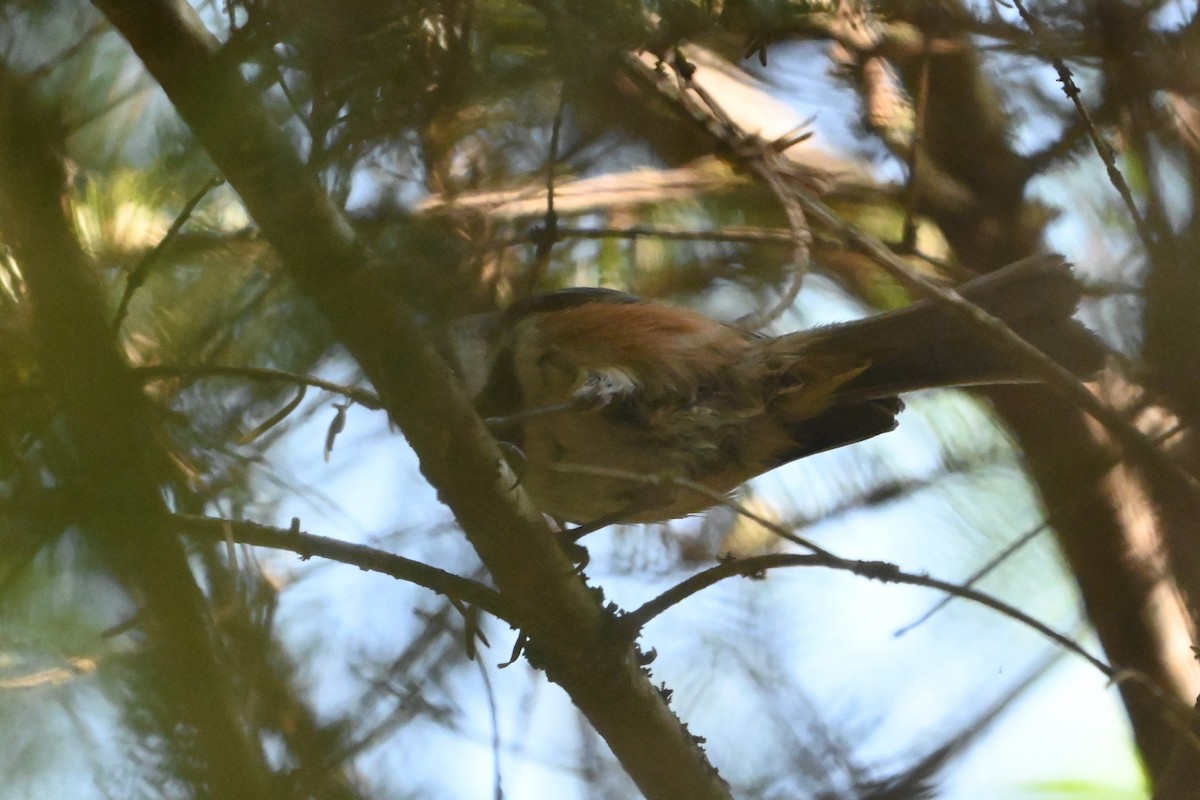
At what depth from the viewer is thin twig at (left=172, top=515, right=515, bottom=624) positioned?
1.78 meters

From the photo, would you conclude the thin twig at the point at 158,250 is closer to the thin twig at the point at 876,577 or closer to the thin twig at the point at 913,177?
the thin twig at the point at 876,577

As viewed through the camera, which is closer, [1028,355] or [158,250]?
[158,250]

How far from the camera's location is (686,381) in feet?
9.36

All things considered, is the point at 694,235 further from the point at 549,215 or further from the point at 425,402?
the point at 425,402

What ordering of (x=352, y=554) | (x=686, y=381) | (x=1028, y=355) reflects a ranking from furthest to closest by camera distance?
(x=686, y=381) < (x=1028, y=355) < (x=352, y=554)

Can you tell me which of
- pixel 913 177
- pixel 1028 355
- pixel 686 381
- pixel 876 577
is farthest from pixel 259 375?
pixel 913 177

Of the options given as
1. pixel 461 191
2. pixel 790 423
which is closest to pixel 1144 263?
pixel 790 423

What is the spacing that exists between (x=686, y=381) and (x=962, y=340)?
0.68 metres

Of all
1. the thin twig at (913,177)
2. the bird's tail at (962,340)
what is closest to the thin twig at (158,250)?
the bird's tail at (962,340)

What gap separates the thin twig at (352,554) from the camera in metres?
1.78

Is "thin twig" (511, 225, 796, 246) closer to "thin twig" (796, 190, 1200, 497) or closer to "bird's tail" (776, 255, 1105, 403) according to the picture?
"bird's tail" (776, 255, 1105, 403)

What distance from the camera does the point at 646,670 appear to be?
2430 millimetres

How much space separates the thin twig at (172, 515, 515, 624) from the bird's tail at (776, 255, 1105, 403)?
1155 mm

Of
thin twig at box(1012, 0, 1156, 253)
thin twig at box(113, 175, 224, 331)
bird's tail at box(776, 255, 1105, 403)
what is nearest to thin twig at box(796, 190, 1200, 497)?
bird's tail at box(776, 255, 1105, 403)
